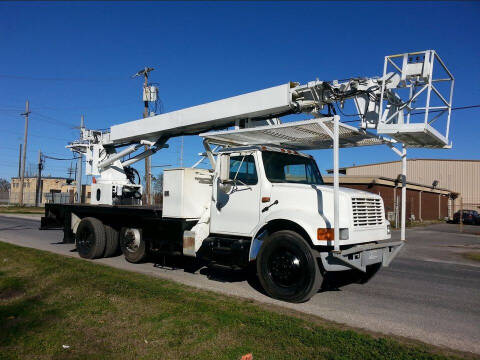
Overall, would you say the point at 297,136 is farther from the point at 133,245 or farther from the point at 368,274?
the point at 133,245

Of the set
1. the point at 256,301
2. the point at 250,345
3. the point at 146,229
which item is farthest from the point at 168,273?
the point at 250,345

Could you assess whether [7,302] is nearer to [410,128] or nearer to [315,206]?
[315,206]

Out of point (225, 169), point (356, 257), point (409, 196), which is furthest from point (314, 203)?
point (409, 196)

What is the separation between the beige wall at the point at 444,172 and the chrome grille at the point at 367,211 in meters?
43.1

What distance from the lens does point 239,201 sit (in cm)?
694

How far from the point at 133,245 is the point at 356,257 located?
5360 millimetres

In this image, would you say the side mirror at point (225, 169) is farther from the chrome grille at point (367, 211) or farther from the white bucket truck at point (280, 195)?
the chrome grille at point (367, 211)

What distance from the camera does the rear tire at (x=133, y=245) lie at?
29.5 feet

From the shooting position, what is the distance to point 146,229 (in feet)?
28.6

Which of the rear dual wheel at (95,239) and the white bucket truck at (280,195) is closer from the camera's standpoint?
the white bucket truck at (280,195)

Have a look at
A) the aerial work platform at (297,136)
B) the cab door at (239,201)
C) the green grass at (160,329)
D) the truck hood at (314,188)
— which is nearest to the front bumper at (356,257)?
the truck hood at (314,188)

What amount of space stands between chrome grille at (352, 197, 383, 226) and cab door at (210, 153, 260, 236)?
1.57m

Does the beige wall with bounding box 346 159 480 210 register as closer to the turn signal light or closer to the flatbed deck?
the flatbed deck

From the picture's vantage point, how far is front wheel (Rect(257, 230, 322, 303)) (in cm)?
568
